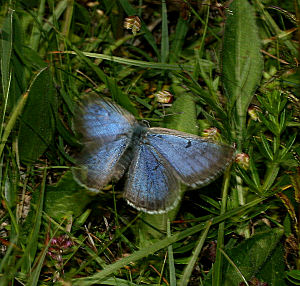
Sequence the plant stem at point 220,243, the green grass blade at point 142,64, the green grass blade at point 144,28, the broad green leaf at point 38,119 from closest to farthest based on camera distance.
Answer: the plant stem at point 220,243
the broad green leaf at point 38,119
the green grass blade at point 142,64
the green grass blade at point 144,28

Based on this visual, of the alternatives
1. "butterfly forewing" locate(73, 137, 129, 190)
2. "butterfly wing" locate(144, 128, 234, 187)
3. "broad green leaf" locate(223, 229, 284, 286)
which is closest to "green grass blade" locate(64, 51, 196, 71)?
"butterfly forewing" locate(73, 137, 129, 190)

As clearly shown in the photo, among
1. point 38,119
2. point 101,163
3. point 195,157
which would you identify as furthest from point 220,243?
point 38,119

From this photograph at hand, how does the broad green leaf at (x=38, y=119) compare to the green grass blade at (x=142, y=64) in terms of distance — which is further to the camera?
the green grass blade at (x=142, y=64)

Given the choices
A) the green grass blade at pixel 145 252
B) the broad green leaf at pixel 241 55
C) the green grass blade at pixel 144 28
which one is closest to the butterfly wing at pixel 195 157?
the green grass blade at pixel 145 252

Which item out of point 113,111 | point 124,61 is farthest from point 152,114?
point 113,111

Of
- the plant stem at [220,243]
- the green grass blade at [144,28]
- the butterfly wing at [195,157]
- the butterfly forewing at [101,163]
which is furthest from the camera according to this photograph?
the green grass blade at [144,28]

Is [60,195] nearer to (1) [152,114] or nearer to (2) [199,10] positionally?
(1) [152,114]

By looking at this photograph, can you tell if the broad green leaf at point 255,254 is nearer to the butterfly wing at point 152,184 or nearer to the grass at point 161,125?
the grass at point 161,125

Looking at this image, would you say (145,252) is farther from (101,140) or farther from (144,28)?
(144,28)

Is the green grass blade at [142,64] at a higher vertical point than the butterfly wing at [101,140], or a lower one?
higher
